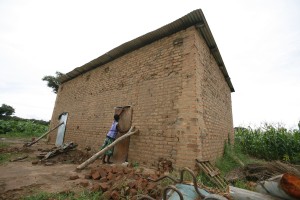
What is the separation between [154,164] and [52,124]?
→ 9.16 m

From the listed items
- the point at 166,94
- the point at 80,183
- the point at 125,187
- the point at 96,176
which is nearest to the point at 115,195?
the point at 125,187

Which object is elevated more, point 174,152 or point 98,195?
point 174,152

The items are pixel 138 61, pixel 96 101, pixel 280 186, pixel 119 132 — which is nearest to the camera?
pixel 280 186

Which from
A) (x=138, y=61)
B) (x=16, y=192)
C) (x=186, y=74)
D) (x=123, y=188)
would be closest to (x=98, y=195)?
(x=123, y=188)

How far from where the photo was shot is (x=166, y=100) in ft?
15.4

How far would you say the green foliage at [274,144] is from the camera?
7.73m

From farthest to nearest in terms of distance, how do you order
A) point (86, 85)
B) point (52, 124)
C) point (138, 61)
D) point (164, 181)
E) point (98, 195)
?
1. point (52, 124)
2. point (86, 85)
3. point (138, 61)
4. point (164, 181)
5. point (98, 195)

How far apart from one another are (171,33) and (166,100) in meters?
2.16

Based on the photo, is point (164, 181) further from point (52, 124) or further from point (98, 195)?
point (52, 124)

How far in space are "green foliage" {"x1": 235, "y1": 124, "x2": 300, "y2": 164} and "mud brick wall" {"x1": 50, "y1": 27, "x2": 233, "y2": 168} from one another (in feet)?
14.4

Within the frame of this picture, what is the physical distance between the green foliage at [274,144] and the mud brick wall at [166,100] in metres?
4.40

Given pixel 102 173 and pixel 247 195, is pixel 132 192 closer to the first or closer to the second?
pixel 102 173

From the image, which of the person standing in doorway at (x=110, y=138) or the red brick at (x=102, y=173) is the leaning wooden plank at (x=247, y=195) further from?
the person standing in doorway at (x=110, y=138)

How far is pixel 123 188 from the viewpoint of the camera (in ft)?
9.53
